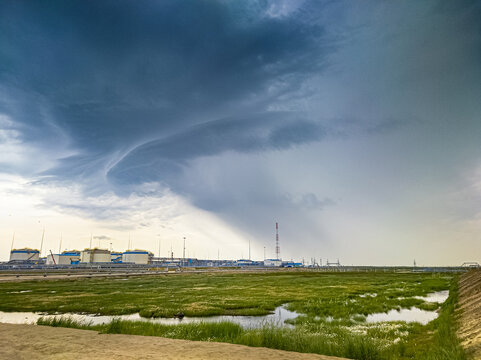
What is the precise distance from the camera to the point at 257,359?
1175 centimetres

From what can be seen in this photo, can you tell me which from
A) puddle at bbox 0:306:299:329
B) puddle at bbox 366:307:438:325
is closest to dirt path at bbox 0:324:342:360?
puddle at bbox 0:306:299:329

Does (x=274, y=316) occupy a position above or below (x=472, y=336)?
below

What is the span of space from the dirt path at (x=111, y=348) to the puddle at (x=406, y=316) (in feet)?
55.2

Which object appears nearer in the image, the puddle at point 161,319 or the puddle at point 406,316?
the puddle at point 161,319

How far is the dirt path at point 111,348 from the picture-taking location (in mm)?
12148

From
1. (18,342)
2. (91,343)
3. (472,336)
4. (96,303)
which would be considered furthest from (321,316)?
(96,303)

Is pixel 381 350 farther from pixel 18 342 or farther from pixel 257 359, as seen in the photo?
pixel 18 342

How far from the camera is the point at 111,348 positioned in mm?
13523

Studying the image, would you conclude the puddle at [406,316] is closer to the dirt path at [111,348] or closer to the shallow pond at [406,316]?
the shallow pond at [406,316]

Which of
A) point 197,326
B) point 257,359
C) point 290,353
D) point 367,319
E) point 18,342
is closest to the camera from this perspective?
point 257,359

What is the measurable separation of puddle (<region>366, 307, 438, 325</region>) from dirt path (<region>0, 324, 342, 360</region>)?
1682cm

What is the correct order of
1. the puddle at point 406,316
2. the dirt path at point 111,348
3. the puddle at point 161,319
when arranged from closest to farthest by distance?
the dirt path at point 111,348 → the puddle at point 161,319 → the puddle at point 406,316

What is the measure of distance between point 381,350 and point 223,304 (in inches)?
874

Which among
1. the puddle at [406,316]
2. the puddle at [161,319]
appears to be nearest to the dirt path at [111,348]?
the puddle at [161,319]
